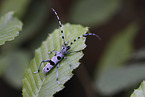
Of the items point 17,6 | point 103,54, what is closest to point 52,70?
point 103,54

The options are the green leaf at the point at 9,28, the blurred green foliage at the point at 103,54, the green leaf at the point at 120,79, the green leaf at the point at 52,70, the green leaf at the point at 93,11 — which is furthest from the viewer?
the green leaf at the point at 93,11

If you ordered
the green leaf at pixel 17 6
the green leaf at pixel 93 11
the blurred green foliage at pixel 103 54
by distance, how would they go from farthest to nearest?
the green leaf at pixel 93 11 < the green leaf at pixel 17 6 < the blurred green foliage at pixel 103 54

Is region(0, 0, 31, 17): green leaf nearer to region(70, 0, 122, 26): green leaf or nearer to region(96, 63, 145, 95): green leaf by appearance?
region(70, 0, 122, 26): green leaf

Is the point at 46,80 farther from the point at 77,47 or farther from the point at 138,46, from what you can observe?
the point at 138,46

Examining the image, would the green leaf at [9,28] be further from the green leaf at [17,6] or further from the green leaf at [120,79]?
the green leaf at [120,79]

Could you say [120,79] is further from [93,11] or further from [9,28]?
[9,28]

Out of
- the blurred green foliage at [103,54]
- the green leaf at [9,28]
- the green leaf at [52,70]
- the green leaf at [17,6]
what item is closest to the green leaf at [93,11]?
the blurred green foliage at [103,54]

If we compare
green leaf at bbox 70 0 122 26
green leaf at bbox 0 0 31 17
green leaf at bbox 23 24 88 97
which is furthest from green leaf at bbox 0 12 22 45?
green leaf at bbox 70 0 122 26

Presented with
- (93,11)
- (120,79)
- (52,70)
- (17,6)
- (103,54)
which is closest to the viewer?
(52,70)
